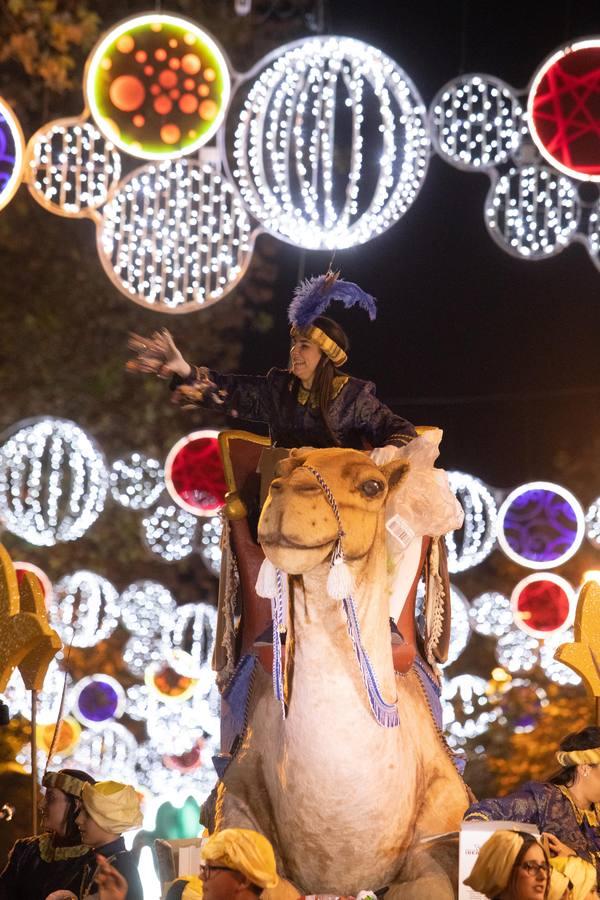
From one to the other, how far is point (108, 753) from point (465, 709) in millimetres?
3913

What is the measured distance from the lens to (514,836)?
4.72 meters

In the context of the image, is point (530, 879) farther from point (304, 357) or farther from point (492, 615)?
point (492, 615)

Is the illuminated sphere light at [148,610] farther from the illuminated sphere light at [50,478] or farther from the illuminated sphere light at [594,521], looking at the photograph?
the illuminated sphere light at [594,521]

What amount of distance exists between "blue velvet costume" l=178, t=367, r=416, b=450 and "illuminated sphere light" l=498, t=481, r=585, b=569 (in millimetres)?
7211

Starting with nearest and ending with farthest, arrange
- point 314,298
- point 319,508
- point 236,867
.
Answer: point 236,867, point 319,508, point 314,298

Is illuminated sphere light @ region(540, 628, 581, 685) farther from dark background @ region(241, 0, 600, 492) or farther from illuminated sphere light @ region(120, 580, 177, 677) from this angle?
illuminated sphere light @ region(120, 580, 177, 677)

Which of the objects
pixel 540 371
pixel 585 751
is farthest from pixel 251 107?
pixel 540 371

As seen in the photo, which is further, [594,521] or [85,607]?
[85,607]

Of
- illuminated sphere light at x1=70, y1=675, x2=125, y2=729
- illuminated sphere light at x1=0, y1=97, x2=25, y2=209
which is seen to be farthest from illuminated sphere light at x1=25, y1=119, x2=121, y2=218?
illuminated sphere light at x1=70, y1=675, x2=125, y2=729

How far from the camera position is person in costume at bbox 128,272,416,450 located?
243 inches

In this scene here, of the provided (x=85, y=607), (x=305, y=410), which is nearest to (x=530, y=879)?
(x=305, y=410)

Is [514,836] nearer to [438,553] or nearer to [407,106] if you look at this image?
[438,553]

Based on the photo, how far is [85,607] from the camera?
14.6 metres

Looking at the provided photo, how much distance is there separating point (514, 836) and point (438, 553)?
2070mm
